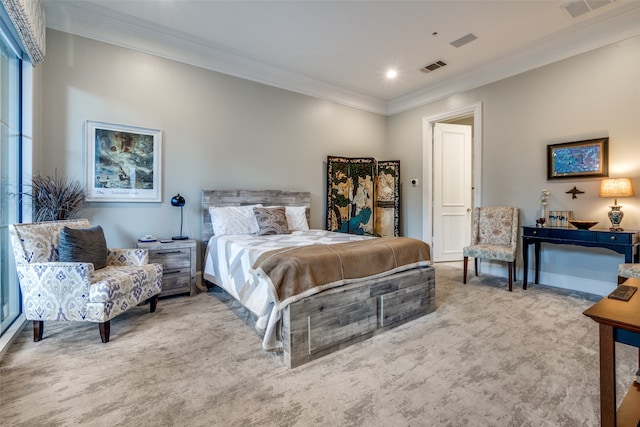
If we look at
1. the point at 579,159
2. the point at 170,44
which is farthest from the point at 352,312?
the point at 170,44

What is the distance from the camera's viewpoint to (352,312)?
7.41 feet

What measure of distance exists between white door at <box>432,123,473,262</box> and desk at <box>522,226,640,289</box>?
1.59 m

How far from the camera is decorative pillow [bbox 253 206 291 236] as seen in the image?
373 cm

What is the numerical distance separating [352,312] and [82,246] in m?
2.31

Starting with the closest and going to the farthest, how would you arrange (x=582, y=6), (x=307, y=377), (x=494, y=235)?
1. (x=307, y=377)
2. (x=582, y=6)
3. (x=494, y=235)

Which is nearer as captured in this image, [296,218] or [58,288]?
[58,288]

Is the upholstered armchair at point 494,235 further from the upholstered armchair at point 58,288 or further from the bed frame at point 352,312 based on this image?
the upholstered armchair at point 58,288

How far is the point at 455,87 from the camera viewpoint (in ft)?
15.7

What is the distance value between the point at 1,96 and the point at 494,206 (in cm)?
558

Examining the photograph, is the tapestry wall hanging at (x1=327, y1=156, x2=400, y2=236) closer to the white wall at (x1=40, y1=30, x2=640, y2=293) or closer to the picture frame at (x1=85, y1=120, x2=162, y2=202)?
the white wall at (x1=40, y1=30, x2=640, y2=293)

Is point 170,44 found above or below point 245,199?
above

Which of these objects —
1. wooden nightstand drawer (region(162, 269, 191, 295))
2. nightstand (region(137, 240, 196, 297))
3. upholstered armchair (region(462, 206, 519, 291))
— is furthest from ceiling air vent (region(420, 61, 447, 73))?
wooden nightstand drawer (region(162, 269, 191, 295))

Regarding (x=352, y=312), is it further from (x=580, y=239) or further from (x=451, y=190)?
(x=451, y=190)

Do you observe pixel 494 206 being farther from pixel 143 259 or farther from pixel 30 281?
pixel 30 281
